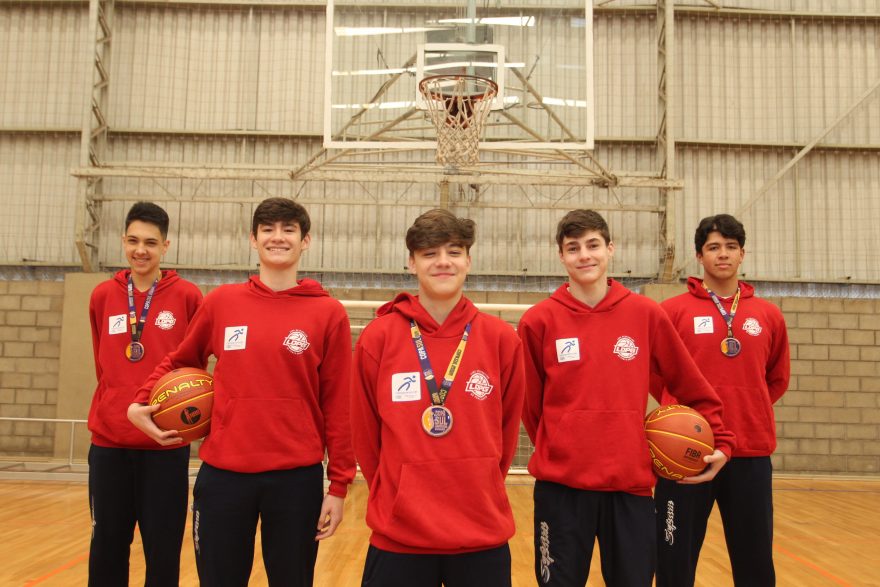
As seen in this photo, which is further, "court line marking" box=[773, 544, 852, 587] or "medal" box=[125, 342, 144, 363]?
"court line marking" box=[773, 544, 852, 587]

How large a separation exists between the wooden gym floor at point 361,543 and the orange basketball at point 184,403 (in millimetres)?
2189

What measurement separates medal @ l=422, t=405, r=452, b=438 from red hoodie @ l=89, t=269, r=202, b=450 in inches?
58.6

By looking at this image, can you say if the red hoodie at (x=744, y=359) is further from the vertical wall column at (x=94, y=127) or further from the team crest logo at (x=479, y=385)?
the vertical wall column at (x=94, y=127)

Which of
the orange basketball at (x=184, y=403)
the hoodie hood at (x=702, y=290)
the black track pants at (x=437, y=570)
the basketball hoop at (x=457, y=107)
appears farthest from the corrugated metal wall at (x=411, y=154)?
the black track pants at (x=437, y=570)

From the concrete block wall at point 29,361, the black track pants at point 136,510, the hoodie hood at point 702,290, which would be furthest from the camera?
the concrete block wall at point 29,361

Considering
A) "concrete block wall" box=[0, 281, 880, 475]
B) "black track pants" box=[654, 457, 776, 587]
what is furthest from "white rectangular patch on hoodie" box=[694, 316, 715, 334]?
"concrete block wall" box=[0, 281, 880, 475]

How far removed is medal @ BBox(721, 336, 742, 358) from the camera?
3238 mm

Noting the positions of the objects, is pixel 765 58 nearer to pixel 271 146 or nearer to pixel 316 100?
pixel 316 100

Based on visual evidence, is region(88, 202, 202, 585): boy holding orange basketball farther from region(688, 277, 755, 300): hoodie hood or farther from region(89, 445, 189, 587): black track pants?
region(688, 277, 755, 300): hoodie hood

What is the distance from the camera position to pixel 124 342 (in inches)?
126

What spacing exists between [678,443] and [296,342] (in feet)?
4.94

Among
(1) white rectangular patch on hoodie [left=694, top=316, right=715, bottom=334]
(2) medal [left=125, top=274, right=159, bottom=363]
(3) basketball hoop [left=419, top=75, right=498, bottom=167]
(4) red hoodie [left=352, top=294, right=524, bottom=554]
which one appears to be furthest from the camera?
(3) basketball hoop [left=419, top=75, right=498, bottom=167]

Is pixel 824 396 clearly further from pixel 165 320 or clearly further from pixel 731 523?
pixel 165 320

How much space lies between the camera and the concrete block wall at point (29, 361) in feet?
33.8
